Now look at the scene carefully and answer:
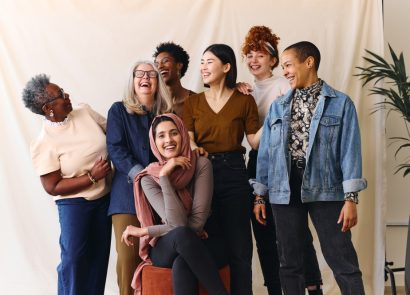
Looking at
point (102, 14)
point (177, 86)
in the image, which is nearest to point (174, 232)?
point (177, 86)

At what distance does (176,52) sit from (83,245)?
1239 millimetres

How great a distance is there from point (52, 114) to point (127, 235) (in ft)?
2.39

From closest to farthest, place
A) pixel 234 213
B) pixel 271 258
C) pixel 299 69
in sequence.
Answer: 1. pixel 299 69
2. pixel 234 213
3. pixel 271 258

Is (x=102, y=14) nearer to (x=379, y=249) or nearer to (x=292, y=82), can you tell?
(x=292, y=82)

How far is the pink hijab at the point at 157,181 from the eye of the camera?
8.25 feet

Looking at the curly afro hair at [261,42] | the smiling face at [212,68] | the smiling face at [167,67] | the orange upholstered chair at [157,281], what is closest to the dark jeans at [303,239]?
the orange upholstered chair at [157,281]

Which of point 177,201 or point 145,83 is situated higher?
point 145,83

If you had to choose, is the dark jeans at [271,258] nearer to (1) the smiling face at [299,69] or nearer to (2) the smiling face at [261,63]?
(2) the smiling face at [261,63]

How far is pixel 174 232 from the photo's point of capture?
242cm

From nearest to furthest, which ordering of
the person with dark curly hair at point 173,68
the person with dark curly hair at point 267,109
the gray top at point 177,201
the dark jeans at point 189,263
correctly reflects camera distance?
the dark jeans at point 189,263
the gray top at point 177,201
the person with dark curly hair at point 267,109
the person with dark curly hair at point 173,68

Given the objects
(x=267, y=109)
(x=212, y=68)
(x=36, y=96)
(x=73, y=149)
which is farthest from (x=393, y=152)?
(x=36, y=96)

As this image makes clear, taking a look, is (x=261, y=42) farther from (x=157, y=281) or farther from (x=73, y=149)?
(x=157, y=281)

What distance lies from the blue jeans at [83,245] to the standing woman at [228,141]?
613 millimetres

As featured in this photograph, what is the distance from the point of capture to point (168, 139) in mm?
2555
